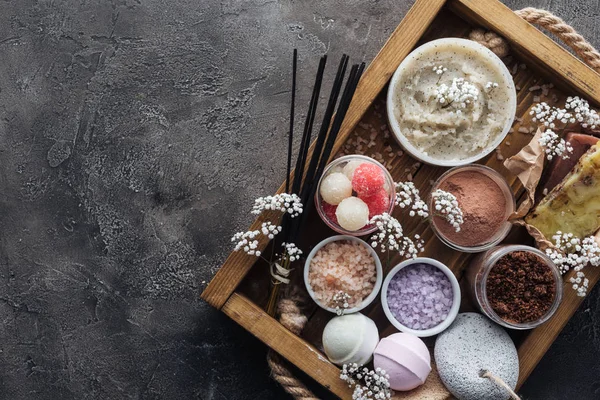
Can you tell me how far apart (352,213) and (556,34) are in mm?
652

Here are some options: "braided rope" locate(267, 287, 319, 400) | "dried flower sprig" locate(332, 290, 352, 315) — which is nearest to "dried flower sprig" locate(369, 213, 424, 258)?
"dried flower sprig" locate(332, 290, 352, 315)

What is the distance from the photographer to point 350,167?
1282 mm

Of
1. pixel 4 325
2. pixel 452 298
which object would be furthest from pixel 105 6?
pixel 452 298

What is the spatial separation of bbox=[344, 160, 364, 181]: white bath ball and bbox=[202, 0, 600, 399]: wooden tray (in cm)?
4

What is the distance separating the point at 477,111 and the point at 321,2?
506mm

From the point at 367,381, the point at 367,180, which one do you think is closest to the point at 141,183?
the point at 367,180

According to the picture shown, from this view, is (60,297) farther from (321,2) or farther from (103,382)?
(321,2)

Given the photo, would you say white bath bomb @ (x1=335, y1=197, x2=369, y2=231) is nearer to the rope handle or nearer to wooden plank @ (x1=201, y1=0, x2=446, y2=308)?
wooden plank @ (x1=201, y1=0, x2=446, y2=308)

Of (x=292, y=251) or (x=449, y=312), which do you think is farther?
(x=449, y=312)

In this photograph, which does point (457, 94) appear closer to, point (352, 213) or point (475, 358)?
point (352, 213)

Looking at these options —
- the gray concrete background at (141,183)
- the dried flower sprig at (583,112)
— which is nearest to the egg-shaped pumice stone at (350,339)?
the gray concrete background at (141,183)

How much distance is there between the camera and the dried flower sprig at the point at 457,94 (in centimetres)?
127

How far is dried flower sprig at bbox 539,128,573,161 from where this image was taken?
50.1 inches

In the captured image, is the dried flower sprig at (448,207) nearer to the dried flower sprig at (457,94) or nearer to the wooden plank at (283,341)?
the dried flower sprig at (457,94)
